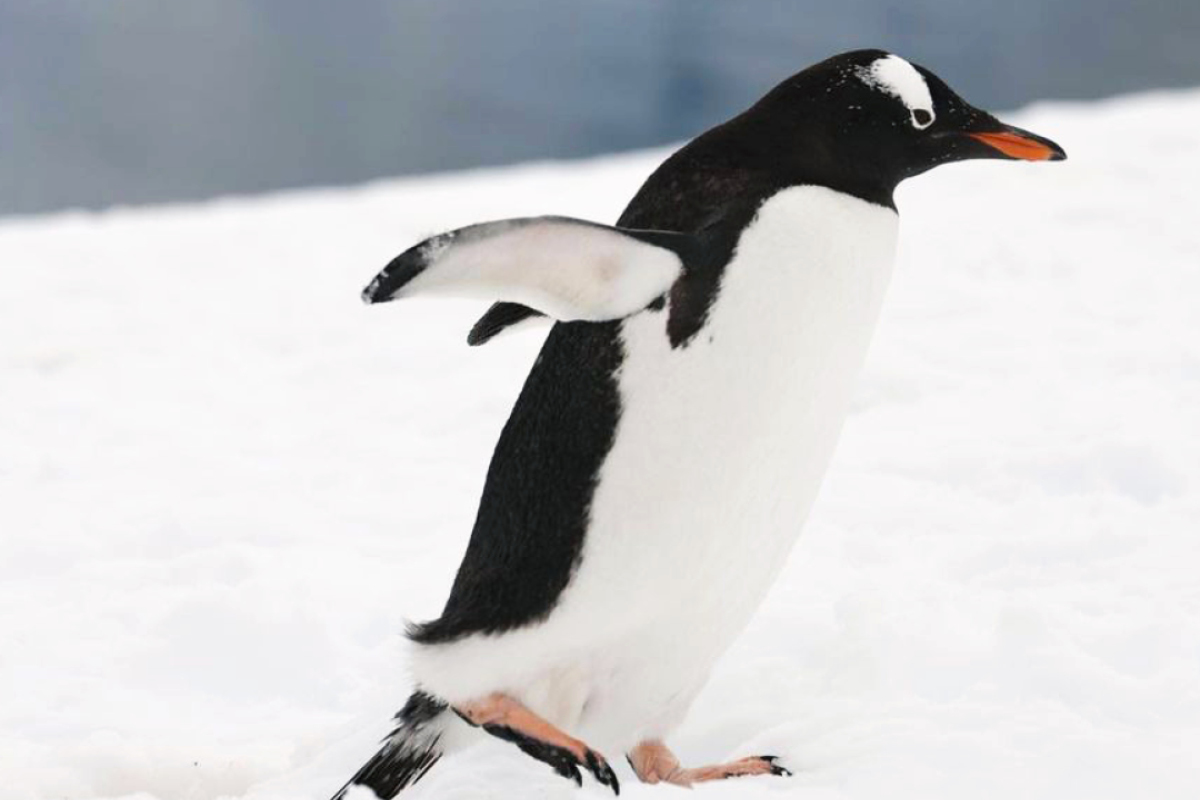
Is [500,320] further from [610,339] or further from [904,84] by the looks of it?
[904,84]

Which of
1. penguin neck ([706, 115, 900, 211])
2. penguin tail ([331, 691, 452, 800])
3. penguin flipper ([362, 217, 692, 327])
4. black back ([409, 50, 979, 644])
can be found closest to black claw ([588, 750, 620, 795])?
black back ([409, 50, 979, 644])

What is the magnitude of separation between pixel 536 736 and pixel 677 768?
13.1 inches

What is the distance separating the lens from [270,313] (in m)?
6.80

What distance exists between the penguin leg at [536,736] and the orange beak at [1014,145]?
1.13m

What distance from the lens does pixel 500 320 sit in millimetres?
2648

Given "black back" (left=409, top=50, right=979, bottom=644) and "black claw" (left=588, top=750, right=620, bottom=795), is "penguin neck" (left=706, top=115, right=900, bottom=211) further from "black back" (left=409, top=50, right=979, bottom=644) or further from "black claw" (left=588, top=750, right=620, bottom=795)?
"black claw" (left=588, top=750, right=620, bottom=795)

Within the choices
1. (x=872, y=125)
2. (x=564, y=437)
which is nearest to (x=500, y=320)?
(x=564, y=437)

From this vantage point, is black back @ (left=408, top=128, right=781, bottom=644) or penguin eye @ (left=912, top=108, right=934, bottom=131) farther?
penguin eye @ (left=912, top=108, right=934, bottom=131)

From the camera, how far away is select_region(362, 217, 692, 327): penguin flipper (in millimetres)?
2045

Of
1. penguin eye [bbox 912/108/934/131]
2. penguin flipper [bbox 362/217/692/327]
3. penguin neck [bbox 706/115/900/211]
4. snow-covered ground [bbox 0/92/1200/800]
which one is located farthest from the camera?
snow-covered ground [bbox 0/92/1200/800]

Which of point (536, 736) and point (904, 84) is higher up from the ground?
point (904, 84)

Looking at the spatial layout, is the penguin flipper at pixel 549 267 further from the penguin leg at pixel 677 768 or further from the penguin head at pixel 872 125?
the penguin leg at pixel 677 768

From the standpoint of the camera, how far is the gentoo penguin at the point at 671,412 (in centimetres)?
225

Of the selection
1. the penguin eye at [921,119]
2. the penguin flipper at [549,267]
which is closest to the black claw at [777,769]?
the penguin flipper at [549,267]
